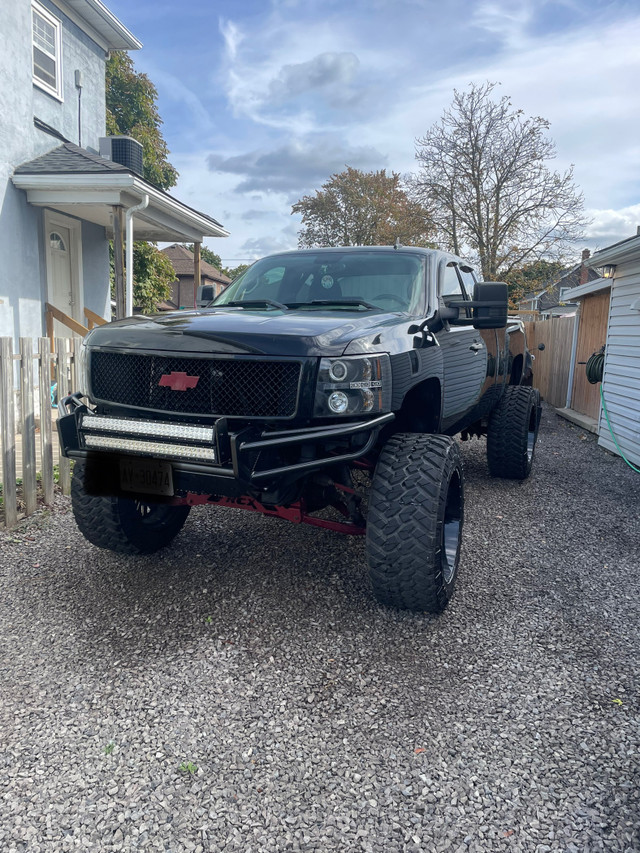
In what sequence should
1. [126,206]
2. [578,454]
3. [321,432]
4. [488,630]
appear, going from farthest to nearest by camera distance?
[126,206], [578,454], [488,630], [321,432]

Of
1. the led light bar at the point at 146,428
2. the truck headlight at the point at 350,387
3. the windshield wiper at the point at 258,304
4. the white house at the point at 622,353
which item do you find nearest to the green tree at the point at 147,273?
the white house at the point at 622,353

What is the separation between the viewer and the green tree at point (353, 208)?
3772cm

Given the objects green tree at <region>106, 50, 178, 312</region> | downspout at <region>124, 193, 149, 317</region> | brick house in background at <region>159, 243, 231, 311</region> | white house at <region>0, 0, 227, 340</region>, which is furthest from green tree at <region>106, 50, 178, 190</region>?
brick house in background at <region>159, 243, 231, 311</region>

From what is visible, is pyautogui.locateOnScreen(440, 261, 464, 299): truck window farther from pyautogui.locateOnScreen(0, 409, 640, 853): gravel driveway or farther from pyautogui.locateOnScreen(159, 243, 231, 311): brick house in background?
pyautogui.locateOnScreen(159, 243, 231, 311): brick house in background

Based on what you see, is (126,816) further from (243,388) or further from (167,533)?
(167,533)

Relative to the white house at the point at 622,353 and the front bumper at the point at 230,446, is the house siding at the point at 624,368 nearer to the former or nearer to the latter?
the white house at the point at 622,353

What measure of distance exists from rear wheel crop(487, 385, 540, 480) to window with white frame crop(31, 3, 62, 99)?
891cm

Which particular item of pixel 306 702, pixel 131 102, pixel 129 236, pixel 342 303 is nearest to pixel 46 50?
pixel 129 236

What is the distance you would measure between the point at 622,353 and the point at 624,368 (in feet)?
0.74

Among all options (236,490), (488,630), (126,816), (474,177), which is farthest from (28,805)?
(474,177)

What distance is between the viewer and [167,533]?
415 cm

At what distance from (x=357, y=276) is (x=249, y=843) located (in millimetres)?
3295

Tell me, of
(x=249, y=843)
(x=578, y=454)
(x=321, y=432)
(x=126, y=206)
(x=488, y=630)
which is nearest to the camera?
(x=249, y=843)

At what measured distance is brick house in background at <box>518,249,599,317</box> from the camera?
90.4 ft
